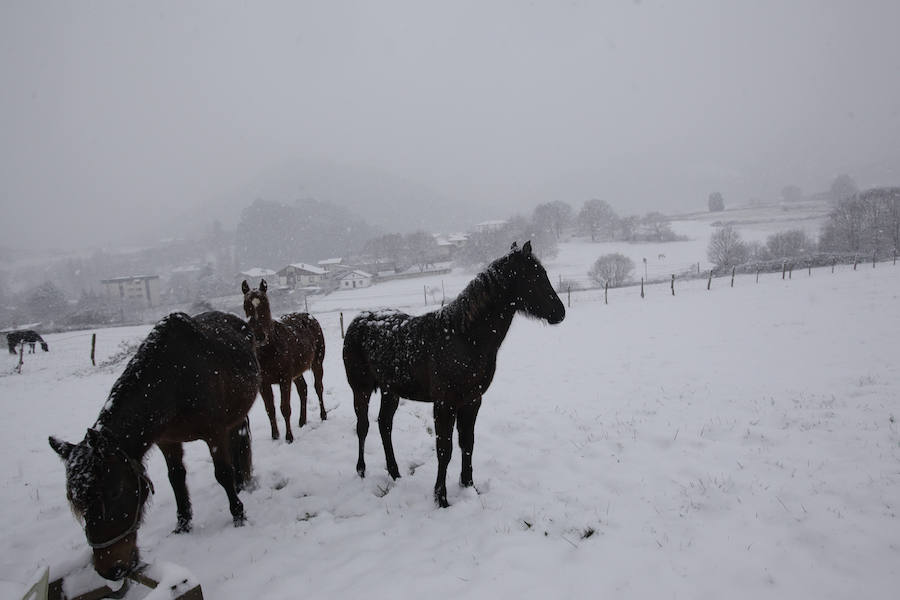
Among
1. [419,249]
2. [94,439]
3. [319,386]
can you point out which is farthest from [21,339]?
[419,249]

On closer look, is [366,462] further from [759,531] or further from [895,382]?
[895,382]

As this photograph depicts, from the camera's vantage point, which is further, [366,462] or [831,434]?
[366,462]

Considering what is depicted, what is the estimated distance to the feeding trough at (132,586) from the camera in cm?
235

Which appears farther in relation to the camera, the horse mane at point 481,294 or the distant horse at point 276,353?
the distant horse at point 276,353

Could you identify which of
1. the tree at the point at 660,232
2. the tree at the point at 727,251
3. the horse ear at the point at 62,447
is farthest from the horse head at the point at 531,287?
the tree at the point at 660,232

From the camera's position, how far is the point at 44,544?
400 cm

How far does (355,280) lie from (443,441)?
201ft

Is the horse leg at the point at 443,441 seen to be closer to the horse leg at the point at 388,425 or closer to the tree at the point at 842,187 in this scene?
the horse leg at the point at 388,425

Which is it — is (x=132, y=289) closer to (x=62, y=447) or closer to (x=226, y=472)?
(x=226, y=472)

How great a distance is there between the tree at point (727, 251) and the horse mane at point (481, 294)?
155 feet

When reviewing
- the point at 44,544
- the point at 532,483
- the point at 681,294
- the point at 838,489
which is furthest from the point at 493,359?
the point at 681,294

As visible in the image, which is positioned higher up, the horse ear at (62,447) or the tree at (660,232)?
the tree at (660,232)

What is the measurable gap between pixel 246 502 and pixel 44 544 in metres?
1.88

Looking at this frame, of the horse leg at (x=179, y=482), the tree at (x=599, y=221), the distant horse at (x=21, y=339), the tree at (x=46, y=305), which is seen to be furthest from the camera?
the tree at (x=599, y=221)
